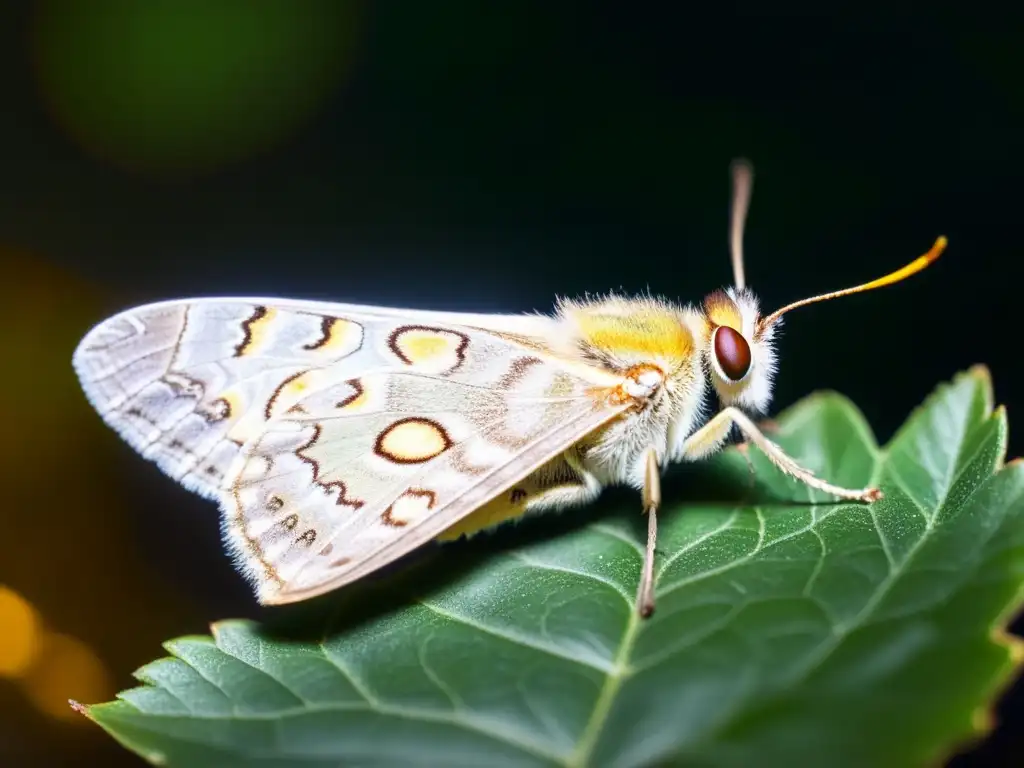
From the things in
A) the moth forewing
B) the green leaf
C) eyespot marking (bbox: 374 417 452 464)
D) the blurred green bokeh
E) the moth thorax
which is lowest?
the green leaf

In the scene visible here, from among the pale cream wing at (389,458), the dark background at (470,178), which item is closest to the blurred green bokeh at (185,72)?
the dark background at (470,178)

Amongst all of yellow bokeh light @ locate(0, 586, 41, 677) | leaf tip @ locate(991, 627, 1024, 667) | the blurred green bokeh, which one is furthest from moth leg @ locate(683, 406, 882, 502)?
the blurred green bokeh

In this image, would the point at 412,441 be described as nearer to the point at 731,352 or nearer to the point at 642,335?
the point at 642,335

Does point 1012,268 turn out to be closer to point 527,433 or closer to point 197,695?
point 527,433

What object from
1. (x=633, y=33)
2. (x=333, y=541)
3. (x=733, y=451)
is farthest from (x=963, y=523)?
(x=633, y=33)

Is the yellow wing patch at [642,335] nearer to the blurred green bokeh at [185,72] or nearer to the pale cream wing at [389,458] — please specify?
the pale cream wing at [389,458]

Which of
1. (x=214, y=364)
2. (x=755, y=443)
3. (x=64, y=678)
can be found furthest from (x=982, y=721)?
(x=64, y=678)

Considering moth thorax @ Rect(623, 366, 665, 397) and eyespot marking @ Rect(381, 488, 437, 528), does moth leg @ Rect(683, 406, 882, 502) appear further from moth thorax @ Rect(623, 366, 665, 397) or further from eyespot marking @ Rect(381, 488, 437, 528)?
eyespot marking @ Rect(381, 488, 437, 528)

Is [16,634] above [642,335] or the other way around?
the other way around
